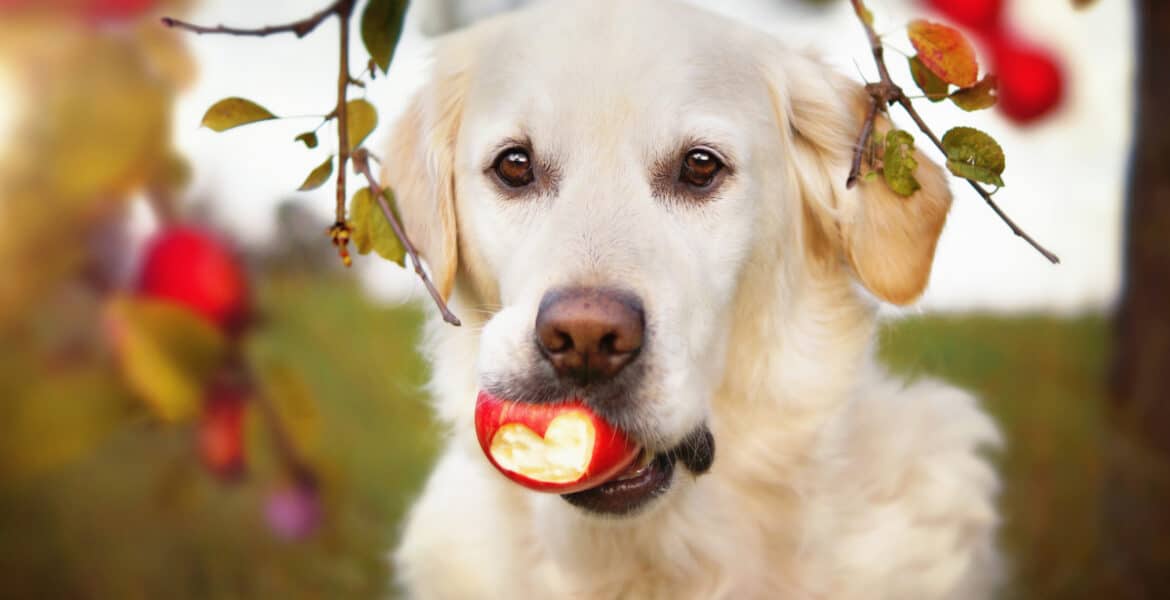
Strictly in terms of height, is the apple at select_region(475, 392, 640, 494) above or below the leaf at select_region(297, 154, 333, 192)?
below

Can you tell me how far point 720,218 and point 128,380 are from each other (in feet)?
3.46

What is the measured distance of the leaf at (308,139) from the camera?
1.29m

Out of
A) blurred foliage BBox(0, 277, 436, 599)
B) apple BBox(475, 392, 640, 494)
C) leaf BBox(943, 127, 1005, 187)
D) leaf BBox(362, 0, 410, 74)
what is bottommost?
blurred foliage BBox(0, 277, 436, 599)

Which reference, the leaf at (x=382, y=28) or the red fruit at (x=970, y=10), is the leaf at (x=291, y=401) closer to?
the leaf at (x=382, y=28)

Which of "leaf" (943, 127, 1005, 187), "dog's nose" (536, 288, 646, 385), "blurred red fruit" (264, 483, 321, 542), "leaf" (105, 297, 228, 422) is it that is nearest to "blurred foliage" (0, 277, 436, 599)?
"blurred red fruit" (264, 483, 321, 542)

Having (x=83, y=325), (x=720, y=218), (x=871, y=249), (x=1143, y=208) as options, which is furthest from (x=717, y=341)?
(x=1143, y=208)

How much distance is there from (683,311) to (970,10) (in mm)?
835

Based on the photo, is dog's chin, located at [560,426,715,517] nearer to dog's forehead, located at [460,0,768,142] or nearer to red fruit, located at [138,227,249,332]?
dog's forehead, located at [460,0,768,142]

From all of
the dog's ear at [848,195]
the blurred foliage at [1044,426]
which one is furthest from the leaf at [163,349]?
the blurred foliage at [1044,426]

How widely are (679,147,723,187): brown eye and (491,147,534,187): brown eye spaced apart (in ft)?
0.87

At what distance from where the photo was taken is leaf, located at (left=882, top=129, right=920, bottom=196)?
4.44ft

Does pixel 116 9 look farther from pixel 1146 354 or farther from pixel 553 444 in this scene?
pixel 1146 354

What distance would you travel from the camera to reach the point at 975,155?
1287 millimetres

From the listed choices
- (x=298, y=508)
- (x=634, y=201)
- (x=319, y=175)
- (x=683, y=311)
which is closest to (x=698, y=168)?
(x=634, y=201)
